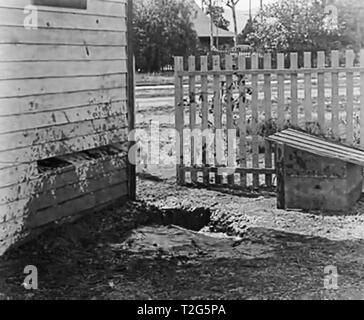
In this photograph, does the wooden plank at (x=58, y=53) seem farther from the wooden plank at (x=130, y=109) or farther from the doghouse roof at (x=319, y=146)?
the doghouse roof at (x=319, y=146)

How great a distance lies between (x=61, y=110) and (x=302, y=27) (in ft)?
45.4

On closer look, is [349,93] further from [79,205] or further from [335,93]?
[79,205]

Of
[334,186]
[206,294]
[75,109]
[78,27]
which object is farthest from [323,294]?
[78,27]

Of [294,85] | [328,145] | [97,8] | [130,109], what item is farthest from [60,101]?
[294,85]

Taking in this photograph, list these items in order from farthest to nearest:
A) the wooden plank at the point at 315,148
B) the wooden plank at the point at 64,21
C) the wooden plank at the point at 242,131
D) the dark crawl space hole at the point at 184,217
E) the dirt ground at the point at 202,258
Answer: the wooden plank at the point at 242,131 < the dark crawl space hole at the point at 184,217 < the wooden plank at the point at 315,148 < the wooden plank at the point at 64,21 < the dirt ground at the point at 202,258

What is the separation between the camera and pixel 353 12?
55.3ft

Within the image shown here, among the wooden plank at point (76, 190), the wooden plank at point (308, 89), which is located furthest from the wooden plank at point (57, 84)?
the wooden plank at point (308, 89)

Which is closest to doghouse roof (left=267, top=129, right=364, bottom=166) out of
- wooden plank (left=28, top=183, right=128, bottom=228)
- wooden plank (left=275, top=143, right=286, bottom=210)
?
wooden plank (left=275, top=143, right=286, bottom=210)

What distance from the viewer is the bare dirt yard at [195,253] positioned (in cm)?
455

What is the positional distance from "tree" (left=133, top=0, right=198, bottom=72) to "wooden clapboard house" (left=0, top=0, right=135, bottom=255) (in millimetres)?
19737

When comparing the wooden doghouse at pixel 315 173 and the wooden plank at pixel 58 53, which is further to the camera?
the wooden doghouse at pixel 315 173

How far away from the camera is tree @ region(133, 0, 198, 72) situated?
26922 millimetres

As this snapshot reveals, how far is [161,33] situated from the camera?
27.4 meters

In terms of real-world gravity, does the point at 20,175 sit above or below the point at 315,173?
above
